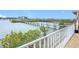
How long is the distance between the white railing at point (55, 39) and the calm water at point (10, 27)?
0.55 feet

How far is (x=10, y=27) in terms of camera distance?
6.56ft

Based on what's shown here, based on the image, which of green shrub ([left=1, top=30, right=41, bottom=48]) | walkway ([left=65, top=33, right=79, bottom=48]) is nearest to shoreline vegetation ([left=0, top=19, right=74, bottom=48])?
green shrub ([left=1, top=30, right=41, bottom=48])

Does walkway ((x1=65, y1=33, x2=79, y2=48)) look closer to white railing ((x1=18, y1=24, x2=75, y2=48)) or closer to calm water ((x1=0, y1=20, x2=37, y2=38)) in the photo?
white railing ((x1=18, y1=24, x2=75, y2=48))

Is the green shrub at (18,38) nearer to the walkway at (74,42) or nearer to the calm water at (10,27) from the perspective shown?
the calm water at (10,27)

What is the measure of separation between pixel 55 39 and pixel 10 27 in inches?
20.3

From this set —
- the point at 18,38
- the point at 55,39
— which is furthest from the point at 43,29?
the point at 18,38

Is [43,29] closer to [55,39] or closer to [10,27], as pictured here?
[55,39]

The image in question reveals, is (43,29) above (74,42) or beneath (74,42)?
above

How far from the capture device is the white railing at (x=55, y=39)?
1999 mm

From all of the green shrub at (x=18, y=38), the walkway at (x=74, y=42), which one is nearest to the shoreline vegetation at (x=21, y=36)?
the green shrub at (x=18, y=38)

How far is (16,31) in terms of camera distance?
199 cm

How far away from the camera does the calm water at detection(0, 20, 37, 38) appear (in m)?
1.98
